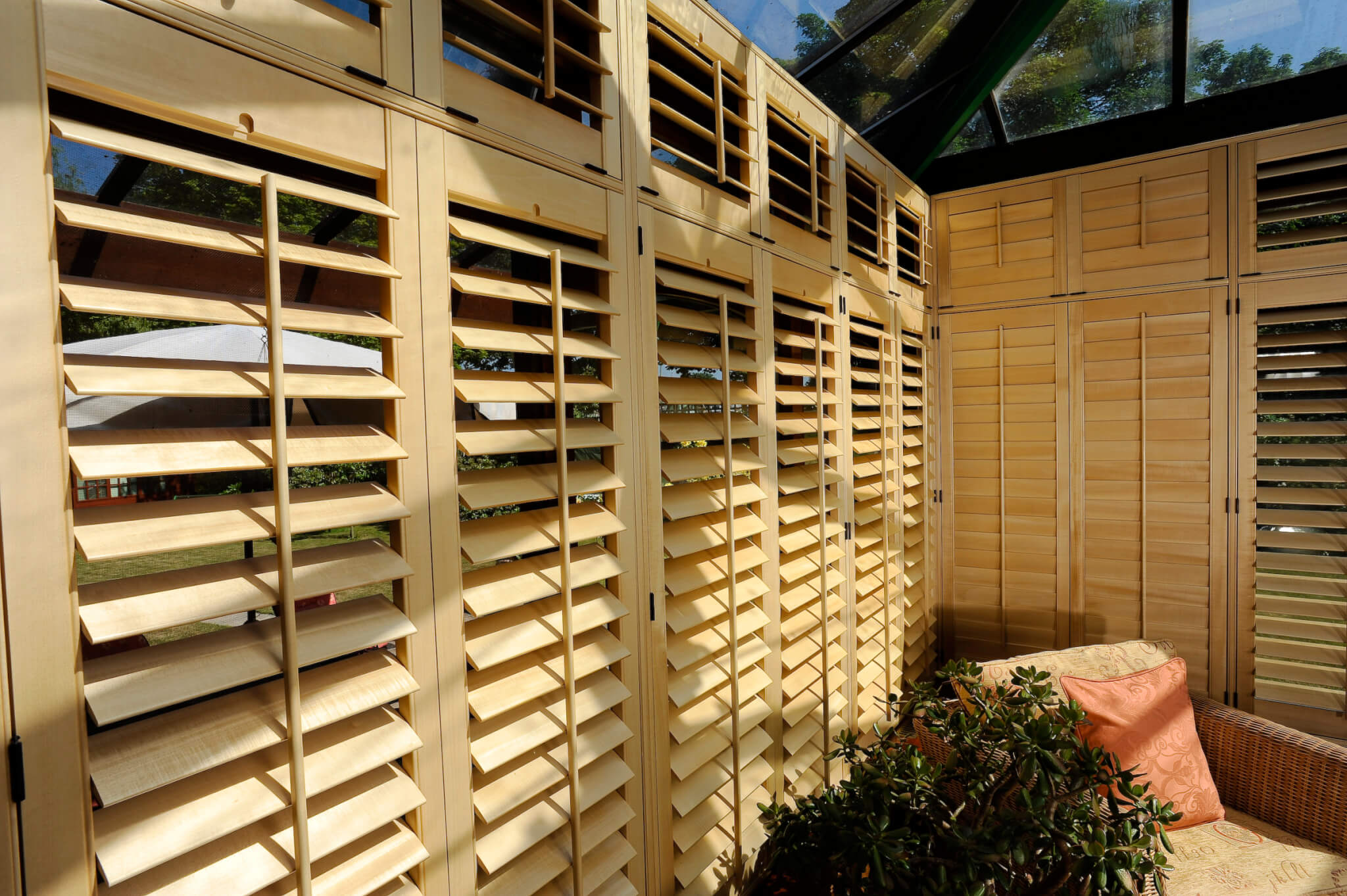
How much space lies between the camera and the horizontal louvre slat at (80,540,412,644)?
2.27ft

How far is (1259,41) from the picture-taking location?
2812 mm

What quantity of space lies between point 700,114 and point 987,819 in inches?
74.1

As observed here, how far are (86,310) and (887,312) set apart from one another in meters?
2.67

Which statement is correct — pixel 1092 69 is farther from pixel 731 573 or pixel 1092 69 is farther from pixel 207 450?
pixel 207 450

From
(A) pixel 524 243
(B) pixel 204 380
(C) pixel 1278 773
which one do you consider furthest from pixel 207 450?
(C) pixel 1278 773

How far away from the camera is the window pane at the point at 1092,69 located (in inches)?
114

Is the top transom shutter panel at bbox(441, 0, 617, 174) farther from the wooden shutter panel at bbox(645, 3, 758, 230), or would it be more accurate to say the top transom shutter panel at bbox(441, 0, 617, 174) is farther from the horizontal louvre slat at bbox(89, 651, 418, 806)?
the horizontal louvre slat at bbox(89, 651, 418, 806)

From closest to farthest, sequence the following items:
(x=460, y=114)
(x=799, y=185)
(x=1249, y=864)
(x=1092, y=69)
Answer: (x=460, y=114)
(x=1249, y=864)
(x=799, y=185)
(x=1092, y=69)

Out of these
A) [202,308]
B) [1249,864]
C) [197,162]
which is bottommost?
[1249,864]

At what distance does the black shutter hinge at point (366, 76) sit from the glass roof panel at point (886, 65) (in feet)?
6.78

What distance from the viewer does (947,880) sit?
4.38ft

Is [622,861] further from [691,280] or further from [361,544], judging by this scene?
[691,280]

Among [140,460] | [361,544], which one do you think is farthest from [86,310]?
[361,544]

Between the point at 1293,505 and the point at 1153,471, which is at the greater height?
the point at 1153,471
